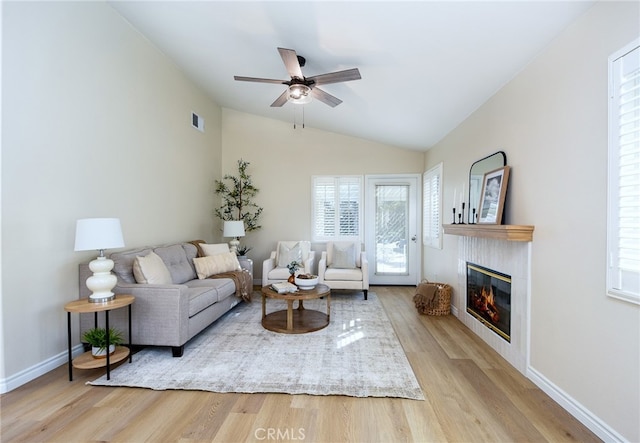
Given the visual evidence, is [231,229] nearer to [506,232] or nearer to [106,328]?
[106,328]

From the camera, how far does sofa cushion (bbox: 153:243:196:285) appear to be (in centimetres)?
355

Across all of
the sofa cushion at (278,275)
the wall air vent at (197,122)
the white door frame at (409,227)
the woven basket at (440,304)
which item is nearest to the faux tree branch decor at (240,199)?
the wall air vent at (197,122)

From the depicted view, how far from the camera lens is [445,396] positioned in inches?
81.7

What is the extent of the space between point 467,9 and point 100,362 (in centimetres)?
381

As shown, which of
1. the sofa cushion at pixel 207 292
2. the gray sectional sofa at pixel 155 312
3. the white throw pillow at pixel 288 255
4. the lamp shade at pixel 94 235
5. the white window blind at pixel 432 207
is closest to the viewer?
the lamp shade at pixel 94 235

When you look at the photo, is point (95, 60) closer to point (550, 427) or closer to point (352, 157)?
point (352, 157)

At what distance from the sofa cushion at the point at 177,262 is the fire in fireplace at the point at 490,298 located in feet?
11.5

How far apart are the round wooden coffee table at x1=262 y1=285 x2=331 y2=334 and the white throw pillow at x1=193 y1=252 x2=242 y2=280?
0.91 m

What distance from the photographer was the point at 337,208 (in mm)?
5754

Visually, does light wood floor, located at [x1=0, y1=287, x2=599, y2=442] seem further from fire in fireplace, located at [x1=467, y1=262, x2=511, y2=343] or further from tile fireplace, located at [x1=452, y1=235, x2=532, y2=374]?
fire in fireplace, located at [x1=467, y1=262, x2=511, y2=343]

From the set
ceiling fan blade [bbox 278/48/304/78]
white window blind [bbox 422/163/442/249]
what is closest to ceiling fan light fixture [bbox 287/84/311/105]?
ceiling fan blade [bbox 278/48/304/78]

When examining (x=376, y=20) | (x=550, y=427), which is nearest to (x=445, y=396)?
(x=550, y=427)

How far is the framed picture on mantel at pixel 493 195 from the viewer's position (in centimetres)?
261

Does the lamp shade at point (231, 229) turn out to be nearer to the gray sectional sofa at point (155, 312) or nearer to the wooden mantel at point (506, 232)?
the gray sectional sofa at point (155, 312)
